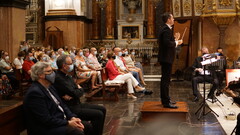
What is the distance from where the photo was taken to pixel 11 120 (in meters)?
3.58

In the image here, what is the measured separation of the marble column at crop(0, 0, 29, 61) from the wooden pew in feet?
28.3

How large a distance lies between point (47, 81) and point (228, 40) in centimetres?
911

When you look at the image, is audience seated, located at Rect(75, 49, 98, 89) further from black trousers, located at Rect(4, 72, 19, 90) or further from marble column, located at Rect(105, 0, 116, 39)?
marble column, located at Rect(105, 0, 116, 39)

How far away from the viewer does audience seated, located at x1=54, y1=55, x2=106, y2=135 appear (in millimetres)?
4637

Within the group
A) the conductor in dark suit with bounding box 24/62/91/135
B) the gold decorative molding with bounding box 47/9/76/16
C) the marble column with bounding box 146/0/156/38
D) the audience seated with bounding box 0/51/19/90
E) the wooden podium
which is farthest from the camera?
the marble column with bounding box 146/0/156/38

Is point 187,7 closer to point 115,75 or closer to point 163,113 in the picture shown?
point 115,75

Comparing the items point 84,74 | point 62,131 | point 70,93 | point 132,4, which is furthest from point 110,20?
point 62,131

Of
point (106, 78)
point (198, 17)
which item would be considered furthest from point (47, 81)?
point (198, 17)

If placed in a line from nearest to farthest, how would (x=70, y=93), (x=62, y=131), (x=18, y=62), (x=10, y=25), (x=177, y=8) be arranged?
(x=62, y=131) → (x=70, y=93) → (x=18, y=62) → (x=10, y=25) → (x=177, y=8)

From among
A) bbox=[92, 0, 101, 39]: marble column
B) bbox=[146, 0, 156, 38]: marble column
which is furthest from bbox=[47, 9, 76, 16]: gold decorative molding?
bbox=[146, 0, 156, 38]: marble column

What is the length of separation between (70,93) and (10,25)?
315 inches

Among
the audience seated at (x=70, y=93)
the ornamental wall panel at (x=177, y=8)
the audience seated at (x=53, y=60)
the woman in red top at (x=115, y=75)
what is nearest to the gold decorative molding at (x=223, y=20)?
the ornamental wall panel at (x=177, y=8)

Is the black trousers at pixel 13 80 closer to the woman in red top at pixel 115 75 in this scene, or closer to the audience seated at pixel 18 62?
the audience seated at pixel 18 62

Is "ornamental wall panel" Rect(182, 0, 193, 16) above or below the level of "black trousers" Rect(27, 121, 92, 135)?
above
